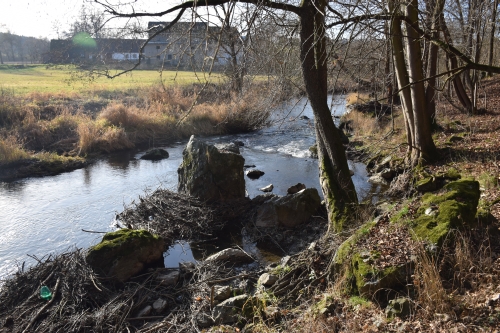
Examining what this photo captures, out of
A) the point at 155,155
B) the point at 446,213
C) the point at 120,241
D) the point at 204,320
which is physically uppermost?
the point at 446,213

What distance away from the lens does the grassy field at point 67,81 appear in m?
27.0

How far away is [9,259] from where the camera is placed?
9.21 meters

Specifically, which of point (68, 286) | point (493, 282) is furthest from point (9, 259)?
point (493, 282)

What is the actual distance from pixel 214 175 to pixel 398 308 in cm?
727

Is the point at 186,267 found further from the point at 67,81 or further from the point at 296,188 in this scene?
the point at 67,81

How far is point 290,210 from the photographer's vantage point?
33.0ft

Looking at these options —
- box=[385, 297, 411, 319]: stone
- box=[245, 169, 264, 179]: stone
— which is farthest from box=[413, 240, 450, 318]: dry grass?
box=[245, 169, 264, 179]: stone

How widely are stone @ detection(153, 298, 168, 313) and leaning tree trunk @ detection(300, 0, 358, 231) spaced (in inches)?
126

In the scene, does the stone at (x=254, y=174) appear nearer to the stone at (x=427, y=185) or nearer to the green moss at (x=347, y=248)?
the stone at (x=427, y=185)

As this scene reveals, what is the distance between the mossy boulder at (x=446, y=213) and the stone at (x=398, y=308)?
928 millimetres

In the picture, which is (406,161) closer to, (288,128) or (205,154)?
(205,154)

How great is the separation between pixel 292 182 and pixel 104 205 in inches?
220

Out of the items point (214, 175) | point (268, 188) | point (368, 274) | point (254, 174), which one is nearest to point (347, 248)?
point (368, 274)

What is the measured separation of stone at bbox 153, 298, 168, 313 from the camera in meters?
6.80
